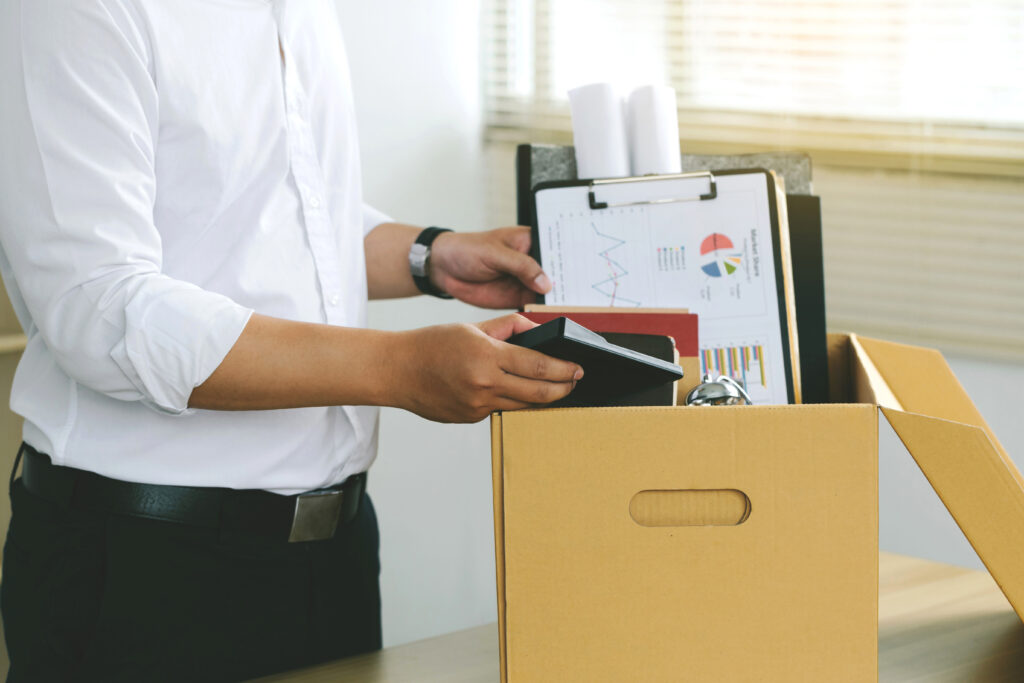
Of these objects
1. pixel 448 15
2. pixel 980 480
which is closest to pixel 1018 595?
pixel 980 480

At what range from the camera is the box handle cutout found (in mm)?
591

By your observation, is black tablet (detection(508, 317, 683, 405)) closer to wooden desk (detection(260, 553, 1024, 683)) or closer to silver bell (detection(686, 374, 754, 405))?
silver bell (detection(686, 374, 754, 405))

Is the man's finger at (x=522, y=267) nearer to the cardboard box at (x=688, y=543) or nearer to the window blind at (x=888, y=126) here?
the cardboard box at (x=688, y=543)

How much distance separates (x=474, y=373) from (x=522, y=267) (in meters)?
0.34

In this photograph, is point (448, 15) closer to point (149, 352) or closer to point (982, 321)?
point (982, 321)

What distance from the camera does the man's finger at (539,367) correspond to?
1.97 ft

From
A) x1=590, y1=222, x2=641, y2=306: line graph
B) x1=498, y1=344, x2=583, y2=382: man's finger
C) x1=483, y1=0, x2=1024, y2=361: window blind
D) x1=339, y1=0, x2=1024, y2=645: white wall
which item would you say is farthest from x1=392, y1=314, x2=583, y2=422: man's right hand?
x1=339, y1=0, x2=1024, y2=645: white wall

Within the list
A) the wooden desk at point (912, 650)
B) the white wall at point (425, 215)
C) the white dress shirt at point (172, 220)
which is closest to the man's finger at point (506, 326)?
the white dress shirt at point (172, 220)

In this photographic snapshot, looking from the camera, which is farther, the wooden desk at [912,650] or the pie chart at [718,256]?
the pie chart at [718,256]

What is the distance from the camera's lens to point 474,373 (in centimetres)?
63

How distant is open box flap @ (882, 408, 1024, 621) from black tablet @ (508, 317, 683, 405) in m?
0.16

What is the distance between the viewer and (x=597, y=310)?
2.51 feet

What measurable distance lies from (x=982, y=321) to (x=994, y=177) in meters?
0.25

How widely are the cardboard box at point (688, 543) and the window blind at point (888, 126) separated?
3.86ft
